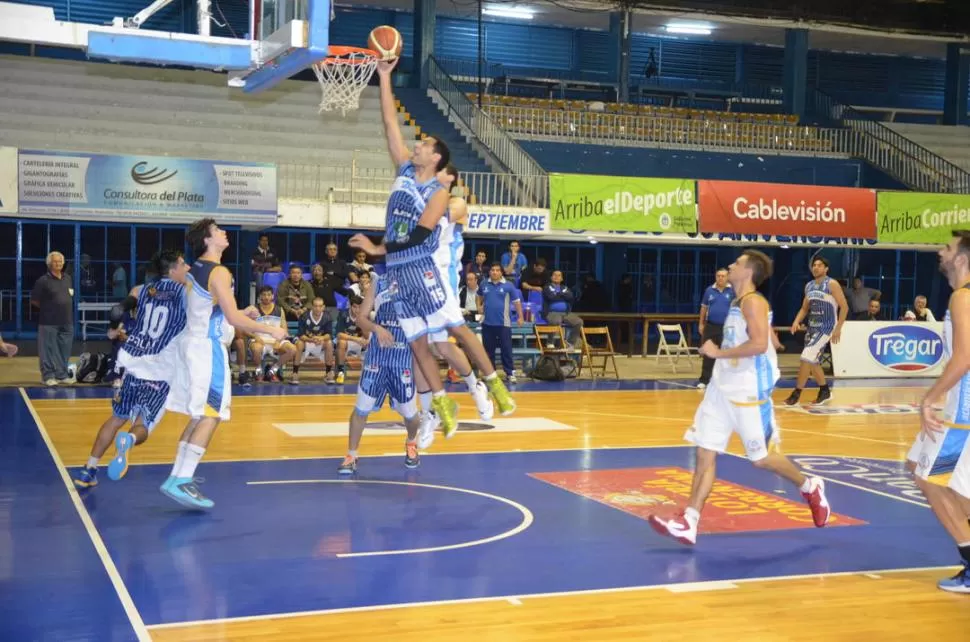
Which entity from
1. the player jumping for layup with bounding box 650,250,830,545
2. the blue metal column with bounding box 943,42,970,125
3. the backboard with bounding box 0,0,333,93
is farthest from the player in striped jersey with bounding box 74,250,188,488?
the blue metal column with bounding box 943,42,970,125

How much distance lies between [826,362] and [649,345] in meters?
5.64

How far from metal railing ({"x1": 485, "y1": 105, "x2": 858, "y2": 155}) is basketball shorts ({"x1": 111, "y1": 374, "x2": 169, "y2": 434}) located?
18597 millimetres

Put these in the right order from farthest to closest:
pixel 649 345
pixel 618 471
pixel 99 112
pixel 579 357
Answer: pixel 649 345 < pixel 99 112 < pixel 579 357 < pixel 618 471

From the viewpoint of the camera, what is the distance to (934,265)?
2817 centimetres

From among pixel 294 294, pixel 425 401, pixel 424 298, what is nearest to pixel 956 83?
pixel 294 294

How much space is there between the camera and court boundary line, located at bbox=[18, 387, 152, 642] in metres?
5.56

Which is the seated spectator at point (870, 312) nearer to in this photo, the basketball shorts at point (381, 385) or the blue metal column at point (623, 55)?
the blue metal column at point (623, 55)

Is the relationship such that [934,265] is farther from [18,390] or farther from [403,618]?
[403,618]

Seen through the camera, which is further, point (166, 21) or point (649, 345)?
point (166, 21)

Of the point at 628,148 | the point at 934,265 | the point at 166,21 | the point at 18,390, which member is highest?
the point at 166,21

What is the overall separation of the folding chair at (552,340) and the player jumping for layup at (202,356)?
11030mm

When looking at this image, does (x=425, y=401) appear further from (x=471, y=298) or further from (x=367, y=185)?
(x=367, y=185)

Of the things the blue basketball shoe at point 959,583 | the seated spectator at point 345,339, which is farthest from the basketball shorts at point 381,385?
the seated spectator at point 345,339

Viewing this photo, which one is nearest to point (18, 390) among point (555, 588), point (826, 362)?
point (555, 588)
